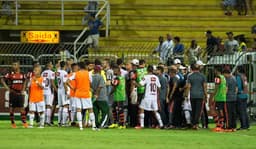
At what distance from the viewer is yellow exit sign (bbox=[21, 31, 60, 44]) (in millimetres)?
41500

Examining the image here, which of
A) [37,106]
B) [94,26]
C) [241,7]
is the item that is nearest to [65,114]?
Answer: [37,106]

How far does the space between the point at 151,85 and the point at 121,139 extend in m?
5.56

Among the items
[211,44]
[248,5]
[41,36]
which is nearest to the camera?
[211,44]

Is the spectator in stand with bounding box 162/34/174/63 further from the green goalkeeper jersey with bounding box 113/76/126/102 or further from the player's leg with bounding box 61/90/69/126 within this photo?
the player's leg with bounding box 61/90/69/126

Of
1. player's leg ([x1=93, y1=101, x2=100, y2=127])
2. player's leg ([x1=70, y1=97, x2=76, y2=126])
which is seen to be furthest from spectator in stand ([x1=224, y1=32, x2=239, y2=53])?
player's leg ([x1=70, y1=97, x2=76, y2=126])

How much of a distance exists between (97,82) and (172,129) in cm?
312

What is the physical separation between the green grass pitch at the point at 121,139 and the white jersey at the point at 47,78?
1.62m

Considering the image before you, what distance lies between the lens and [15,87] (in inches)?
1178

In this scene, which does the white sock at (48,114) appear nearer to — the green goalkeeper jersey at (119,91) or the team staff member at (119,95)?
the team staff member at (119,95)

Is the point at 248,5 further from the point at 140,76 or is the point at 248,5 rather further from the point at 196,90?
the point at 196,90

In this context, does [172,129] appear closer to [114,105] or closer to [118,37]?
[114,105]

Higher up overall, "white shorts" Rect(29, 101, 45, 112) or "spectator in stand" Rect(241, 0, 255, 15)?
"spectator in stand" Rect(241, 0, 255, 15)

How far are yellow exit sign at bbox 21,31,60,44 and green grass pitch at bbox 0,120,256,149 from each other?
11961 millimetres

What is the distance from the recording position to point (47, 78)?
3070 cm
